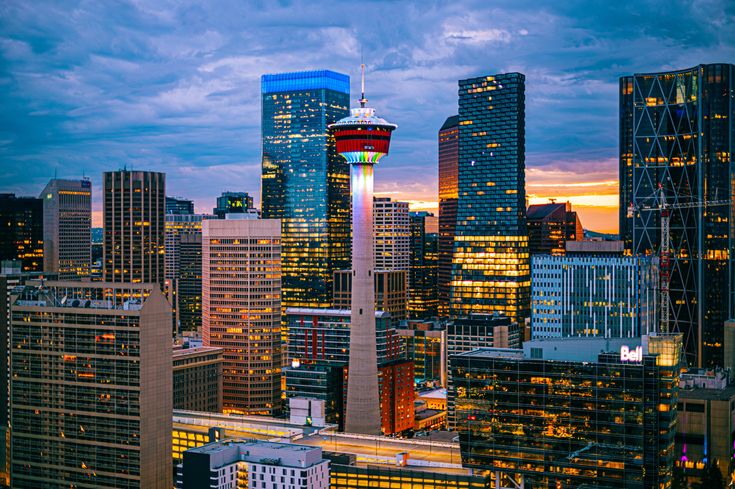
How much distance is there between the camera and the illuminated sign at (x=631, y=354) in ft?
515

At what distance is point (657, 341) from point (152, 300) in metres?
99.3

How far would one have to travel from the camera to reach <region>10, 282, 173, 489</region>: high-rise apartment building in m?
180

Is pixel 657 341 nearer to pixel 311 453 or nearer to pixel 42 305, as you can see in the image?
pixel 311 453

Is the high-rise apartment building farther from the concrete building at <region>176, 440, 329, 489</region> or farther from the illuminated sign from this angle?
the illuminated sign

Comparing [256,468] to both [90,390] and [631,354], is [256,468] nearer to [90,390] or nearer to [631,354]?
[90,390]

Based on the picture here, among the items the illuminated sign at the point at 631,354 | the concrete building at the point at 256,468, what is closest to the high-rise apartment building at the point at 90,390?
the concrete building at the point at 256,468

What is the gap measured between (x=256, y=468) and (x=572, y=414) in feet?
186

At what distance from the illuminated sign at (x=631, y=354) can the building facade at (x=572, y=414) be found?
18cm

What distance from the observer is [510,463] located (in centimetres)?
16162

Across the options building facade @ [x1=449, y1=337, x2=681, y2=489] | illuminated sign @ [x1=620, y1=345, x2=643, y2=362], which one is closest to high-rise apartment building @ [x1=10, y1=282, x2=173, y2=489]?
building facade @ [x1=449, y1=337, x2=681, y2=489]

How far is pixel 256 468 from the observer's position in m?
156

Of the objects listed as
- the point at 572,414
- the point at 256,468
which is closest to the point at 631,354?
the point at 572,414

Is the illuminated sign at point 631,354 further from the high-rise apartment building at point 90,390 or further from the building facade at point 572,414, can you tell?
the high-rise apartment building at point 90,390

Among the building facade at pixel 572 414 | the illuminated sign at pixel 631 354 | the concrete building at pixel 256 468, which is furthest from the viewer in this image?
the illuminated sign at pixel 631 354
